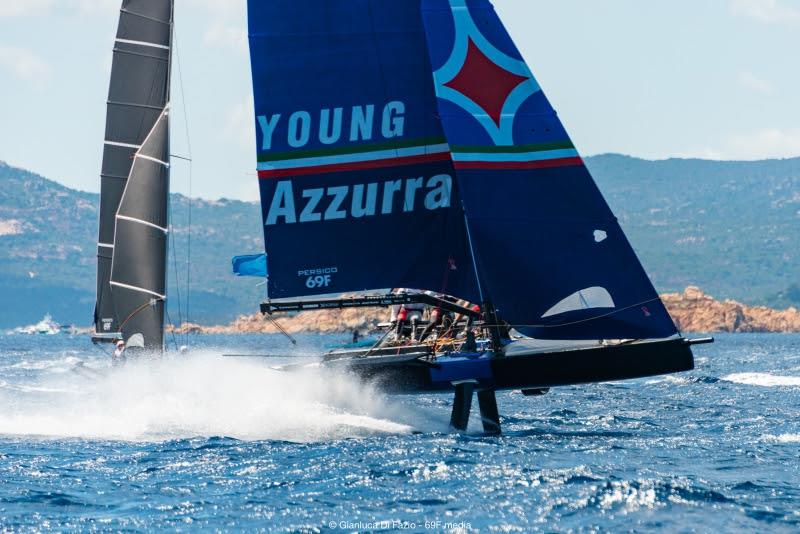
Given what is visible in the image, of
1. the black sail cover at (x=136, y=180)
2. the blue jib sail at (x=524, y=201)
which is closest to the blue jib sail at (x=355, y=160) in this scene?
the blue jib sail at (x=524, y=201)

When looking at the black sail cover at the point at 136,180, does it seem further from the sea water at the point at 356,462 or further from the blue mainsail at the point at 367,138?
the blue mainsail at the point at 367,138

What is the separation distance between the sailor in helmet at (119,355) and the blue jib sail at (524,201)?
14.8m

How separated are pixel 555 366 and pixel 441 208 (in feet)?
13.2

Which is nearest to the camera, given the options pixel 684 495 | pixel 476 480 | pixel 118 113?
pixel 684 495

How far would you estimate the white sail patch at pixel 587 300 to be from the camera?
24594mm

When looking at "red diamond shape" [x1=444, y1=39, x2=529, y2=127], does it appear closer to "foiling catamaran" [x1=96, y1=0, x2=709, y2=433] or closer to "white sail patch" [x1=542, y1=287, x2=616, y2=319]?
"foiling catamaran" [x1=96, y1=0, x2=709, y2=433]

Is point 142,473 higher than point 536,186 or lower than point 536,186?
lower

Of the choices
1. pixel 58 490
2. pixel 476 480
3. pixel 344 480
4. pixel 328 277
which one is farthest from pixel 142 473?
pixel 328 277

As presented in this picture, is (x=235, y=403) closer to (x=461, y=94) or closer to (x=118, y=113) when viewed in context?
(x=461, y=94)

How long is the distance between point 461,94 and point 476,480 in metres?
8.37

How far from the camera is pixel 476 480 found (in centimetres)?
1931

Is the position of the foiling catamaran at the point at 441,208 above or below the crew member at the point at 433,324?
above

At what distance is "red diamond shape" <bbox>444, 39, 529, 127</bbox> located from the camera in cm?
2505

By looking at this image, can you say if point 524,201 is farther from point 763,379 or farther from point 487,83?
point 763,379
